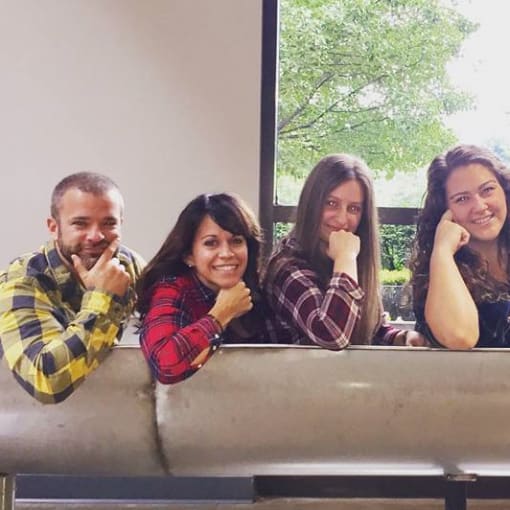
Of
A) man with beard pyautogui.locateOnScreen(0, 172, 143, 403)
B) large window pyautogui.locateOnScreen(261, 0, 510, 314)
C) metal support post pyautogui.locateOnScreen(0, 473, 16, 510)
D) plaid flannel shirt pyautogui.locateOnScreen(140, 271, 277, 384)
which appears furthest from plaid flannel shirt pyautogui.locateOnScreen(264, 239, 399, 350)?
large window pyautogui.locateOnScreen(261, 0, 510, 314)

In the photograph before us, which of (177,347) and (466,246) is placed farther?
(466,246)

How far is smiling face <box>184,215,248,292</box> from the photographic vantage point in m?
1.49

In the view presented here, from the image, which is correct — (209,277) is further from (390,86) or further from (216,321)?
(390,86)

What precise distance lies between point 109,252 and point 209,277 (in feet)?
0.74

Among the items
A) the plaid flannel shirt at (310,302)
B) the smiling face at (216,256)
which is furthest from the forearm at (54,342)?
the plaid flannel shirt at (310,302)

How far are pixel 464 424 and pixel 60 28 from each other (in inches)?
85.4

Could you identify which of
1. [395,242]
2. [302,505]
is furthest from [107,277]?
[395,242]

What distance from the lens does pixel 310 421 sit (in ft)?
4.22

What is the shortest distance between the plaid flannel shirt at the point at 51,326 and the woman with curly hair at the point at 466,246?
2.20 feet

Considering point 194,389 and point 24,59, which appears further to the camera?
point 24,59

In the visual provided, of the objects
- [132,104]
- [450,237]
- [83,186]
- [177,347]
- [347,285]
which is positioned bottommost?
[177,347]

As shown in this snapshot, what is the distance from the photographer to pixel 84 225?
59.2 inches

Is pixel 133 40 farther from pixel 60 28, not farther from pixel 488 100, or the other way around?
pixel 488 100

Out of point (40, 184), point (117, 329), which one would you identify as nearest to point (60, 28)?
point (40, 184)
